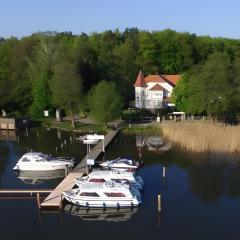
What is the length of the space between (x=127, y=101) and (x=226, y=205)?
159ft

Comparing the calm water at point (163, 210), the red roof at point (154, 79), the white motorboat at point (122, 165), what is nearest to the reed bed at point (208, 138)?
the calm water at point (163, 210)

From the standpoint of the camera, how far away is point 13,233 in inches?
1124

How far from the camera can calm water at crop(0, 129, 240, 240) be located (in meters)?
28.6

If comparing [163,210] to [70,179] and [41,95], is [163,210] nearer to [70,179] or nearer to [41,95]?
[70,179]

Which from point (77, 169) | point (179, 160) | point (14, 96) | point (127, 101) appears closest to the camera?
point (77, 169)

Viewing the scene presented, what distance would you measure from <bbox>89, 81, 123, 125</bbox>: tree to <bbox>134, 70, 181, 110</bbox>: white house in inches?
624

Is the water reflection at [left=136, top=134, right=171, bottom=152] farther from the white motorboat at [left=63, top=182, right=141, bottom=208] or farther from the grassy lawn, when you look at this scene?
the white motorboat at [left=63, top=182, right=141, bottom=208]

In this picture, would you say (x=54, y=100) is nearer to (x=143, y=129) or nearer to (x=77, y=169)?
(x=143, y=129)

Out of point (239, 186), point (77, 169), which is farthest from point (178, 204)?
point (77, 169)

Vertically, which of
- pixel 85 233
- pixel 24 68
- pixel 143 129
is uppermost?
pixel 24 68

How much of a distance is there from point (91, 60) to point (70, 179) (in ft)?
144

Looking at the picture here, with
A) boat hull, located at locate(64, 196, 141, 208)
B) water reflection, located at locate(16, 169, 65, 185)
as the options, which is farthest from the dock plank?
water reflection, located at locate(16, 169, 65, 185)

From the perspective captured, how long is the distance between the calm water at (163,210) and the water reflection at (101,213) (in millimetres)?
67

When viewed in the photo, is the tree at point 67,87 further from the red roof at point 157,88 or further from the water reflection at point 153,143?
the red roof at point 157,88
